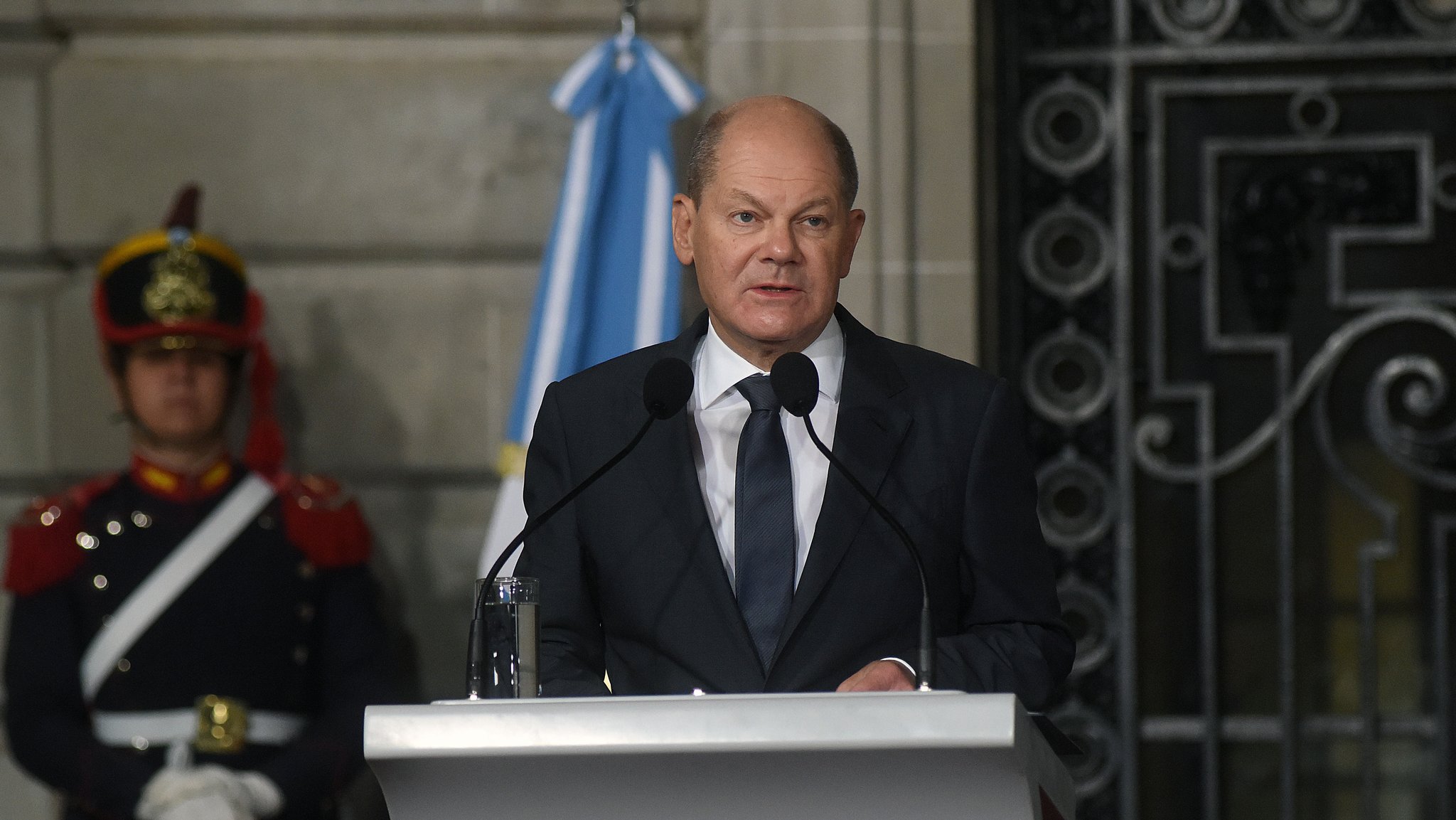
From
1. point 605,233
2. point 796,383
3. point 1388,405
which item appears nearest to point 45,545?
point 605,233

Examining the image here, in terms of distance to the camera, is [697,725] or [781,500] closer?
[697,725]

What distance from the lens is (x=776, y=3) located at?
4508 millimetres

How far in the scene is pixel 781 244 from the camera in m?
2.20

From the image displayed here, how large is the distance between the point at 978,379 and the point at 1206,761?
2696 millimetres

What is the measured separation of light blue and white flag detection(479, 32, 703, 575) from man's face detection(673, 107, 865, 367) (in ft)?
6.28

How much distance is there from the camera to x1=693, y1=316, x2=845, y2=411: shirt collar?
2.29 m

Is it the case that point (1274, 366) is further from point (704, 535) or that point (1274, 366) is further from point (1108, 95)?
point (704, 535)

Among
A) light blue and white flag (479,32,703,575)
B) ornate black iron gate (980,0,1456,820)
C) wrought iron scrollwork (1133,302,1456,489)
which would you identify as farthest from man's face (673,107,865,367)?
wrought iron scrollwork (1133,302,1456,489)

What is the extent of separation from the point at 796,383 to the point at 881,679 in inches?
13.0

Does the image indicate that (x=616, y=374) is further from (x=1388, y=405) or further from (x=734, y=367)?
(x=1388, y=405)

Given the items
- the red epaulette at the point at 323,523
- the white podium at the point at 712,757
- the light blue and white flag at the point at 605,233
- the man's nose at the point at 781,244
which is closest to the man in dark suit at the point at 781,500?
the man's nose at the point at 781,244

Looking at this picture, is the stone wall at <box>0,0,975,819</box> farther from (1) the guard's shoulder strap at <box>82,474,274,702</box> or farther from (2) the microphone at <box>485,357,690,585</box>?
(2) the microphone at <box>485,357,690,585</box>

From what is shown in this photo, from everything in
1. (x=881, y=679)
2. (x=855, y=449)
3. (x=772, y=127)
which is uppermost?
(x=772, y=127)

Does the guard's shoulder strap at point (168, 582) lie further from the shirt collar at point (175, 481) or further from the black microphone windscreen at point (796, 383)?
the black microphone windscreen at point (796, 383)
